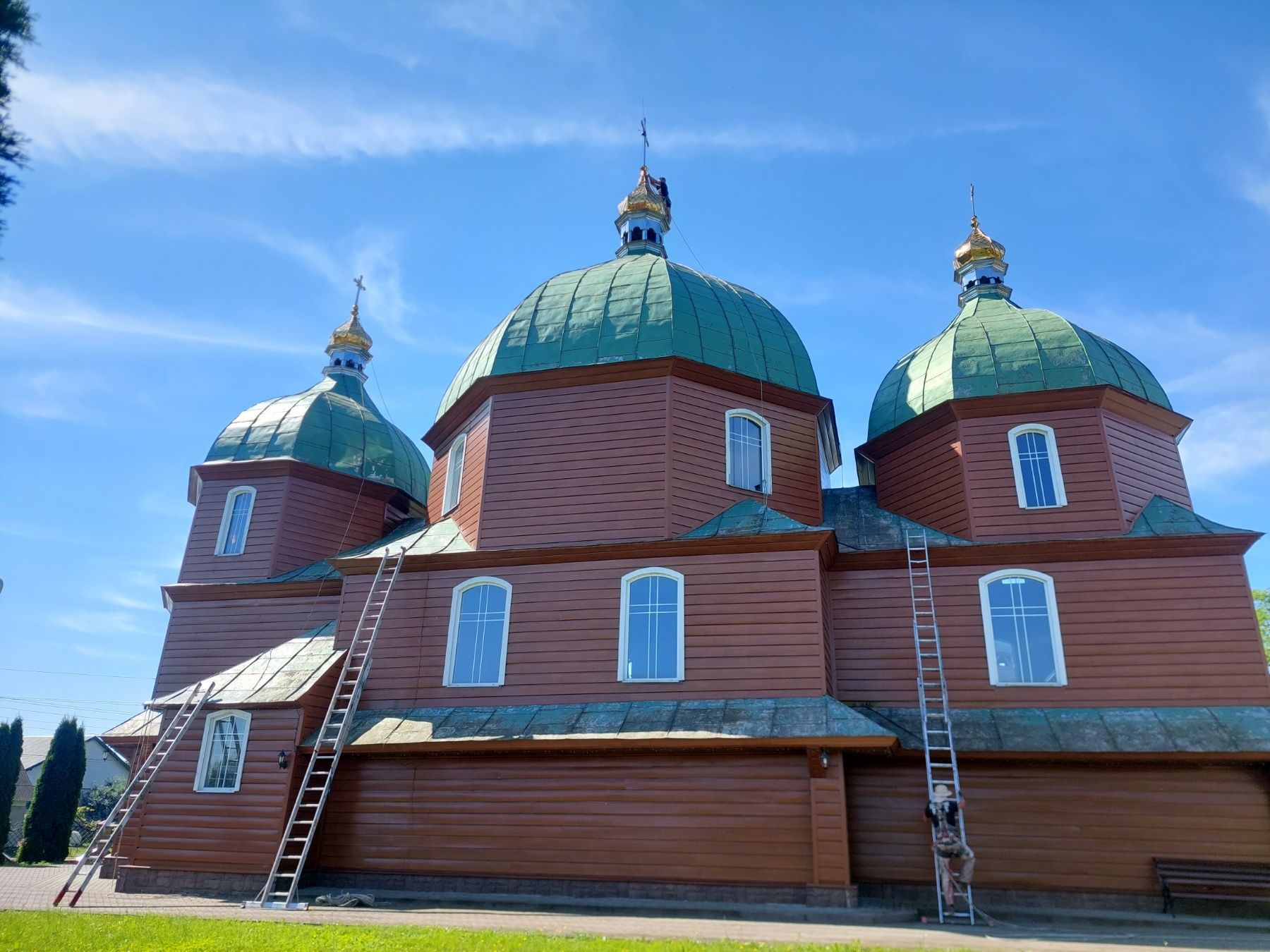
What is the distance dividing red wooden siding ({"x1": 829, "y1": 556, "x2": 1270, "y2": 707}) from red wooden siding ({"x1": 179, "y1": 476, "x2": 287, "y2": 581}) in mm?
11815

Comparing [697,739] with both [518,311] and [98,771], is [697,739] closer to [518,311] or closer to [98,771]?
[518,311]

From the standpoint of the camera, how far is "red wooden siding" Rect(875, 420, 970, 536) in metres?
15.9

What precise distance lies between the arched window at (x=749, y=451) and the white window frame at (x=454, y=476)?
199 inches

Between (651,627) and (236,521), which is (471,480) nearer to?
(651,627)

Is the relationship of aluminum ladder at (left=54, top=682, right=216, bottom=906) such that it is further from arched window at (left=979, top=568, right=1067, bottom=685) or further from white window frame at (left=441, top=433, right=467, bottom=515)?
arched window at (left=979, top=568, right=1067, bottom=685)

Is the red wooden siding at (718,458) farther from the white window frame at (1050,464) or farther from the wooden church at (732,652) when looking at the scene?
the white window frame at (1050,464)

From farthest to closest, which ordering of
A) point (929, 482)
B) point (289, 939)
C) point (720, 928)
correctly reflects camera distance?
point (929, 482) < point (720, 928) < point (289, 939)

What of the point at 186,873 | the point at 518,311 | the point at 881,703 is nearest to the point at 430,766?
the point at 186,873

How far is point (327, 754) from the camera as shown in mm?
13844

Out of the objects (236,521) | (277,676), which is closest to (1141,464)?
(277,676)

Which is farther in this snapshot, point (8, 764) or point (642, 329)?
point (8, 764)

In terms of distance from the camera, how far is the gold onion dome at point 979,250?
2045 centimetres

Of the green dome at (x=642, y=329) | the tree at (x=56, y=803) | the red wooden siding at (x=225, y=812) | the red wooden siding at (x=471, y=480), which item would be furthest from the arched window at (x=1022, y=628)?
the tree at (x=56, y=803)

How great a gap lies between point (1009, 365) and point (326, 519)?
14.3m
